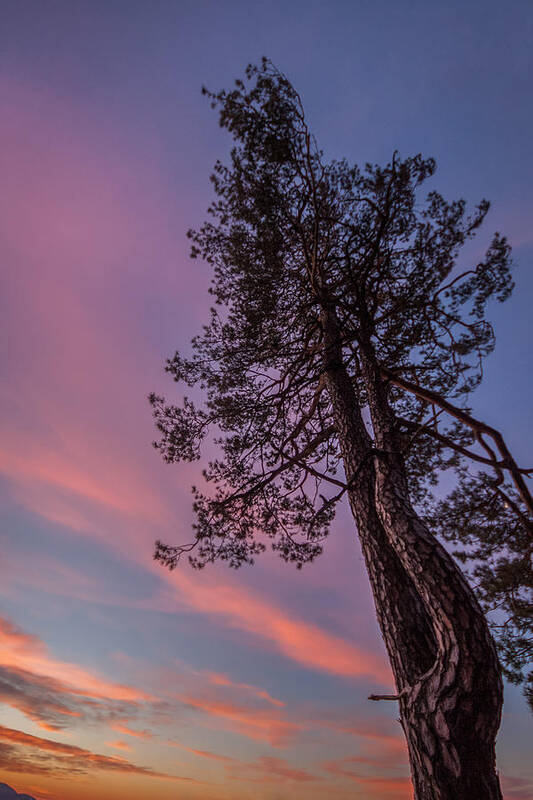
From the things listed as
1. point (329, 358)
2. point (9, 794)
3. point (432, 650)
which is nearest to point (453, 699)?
point (432, 650)

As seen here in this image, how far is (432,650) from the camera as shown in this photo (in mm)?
2980

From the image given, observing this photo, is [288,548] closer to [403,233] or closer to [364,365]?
[364,365]

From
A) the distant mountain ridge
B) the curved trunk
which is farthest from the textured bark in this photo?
the distant mountain ridge

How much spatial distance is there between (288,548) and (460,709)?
4.26 metres

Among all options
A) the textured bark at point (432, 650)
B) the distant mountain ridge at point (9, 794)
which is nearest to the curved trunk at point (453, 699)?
the textured bark at point (432, 650)

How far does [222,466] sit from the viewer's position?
6.17m

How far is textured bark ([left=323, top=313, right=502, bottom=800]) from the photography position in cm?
227

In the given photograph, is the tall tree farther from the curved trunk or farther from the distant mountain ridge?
the distant mountain ridge

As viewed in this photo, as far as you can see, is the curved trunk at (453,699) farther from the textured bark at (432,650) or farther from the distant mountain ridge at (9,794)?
the distant mountain ridge at (9,794)

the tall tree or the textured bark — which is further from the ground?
the tall tree

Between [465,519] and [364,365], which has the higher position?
[364,365]

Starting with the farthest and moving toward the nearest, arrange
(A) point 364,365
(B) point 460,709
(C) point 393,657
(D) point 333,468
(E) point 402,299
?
1. (D) point 333,468
2. (E) point 402,299
3. (A) point 364,365
4. (C) point 393,657
5. (B) point 460,709

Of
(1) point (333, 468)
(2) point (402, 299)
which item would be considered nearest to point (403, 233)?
(2) point (402, 299)

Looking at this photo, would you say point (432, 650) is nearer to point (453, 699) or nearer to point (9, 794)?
point (453, 699)
